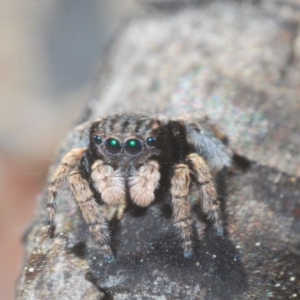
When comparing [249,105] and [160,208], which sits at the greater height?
[249,105]

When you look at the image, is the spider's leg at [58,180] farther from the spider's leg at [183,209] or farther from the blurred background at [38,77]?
the blurred background at [38,77]

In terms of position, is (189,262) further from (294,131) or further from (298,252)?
(294,131)

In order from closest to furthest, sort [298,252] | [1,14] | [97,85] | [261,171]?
[298,252], [261,171], [97,85], [1,14]

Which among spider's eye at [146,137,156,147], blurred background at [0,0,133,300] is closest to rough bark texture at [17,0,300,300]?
spider's eye at [146,137,156,147]

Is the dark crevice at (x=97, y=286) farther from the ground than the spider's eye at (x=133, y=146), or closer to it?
closer to it

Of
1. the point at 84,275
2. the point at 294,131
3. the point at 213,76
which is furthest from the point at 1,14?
the point at 84,275

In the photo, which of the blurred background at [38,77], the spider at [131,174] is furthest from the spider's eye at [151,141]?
the blurred background at [38,77]

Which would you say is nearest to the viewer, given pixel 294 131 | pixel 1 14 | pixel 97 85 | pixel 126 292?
pixel 126 292

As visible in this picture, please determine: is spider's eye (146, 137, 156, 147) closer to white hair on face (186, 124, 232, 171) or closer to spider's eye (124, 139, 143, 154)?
spider's eye (124, 139, 143, 154)
